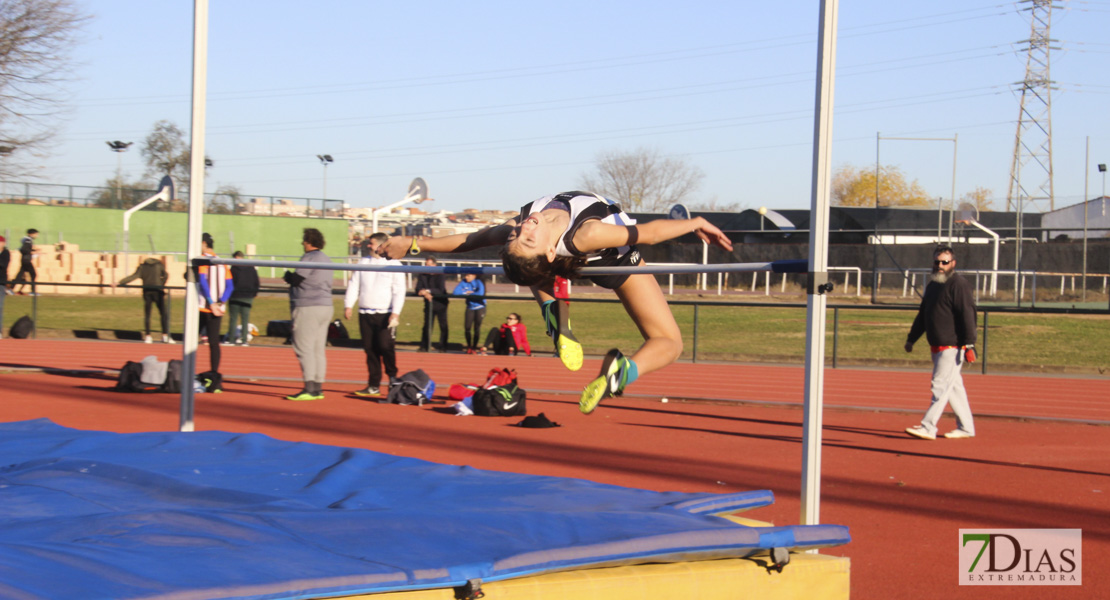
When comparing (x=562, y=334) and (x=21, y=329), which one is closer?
(x=562, y=334)

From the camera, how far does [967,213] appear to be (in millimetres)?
23750

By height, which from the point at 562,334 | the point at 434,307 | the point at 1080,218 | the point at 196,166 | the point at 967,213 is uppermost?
the point at 1080,218

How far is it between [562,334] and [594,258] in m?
0.40

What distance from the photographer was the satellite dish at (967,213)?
2359 centimetres

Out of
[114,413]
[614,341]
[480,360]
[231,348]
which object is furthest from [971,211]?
[114,413]

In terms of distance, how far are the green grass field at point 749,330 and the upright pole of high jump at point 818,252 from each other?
25.9ft

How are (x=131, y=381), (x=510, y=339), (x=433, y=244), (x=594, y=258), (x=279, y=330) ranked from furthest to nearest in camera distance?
(x=279, y=330)
(x=510, y=339)
(x=131, y=381)
(x=433, y=244)
(x=594, y=258)

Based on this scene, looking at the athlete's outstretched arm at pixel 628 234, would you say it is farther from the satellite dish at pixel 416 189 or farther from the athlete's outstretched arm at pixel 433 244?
the satellite dish at pixel 416 189

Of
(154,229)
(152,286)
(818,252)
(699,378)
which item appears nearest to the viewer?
(818,252)

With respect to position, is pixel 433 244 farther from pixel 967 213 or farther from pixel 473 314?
pixel 967 213

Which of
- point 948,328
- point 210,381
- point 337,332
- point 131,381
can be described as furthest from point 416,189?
point 337,332

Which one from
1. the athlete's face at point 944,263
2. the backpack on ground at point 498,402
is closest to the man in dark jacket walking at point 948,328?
the athlete's face at point 944,263

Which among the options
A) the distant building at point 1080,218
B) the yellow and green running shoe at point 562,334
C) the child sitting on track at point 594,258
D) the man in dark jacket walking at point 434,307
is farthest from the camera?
the distant building at point 1080,218

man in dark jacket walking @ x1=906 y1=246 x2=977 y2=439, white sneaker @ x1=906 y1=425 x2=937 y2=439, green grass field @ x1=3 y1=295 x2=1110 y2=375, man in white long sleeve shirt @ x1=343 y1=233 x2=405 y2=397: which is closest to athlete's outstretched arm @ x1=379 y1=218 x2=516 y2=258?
man in white long sleeve shirt @ x1=343 y1=233 x2=405 y2=397
